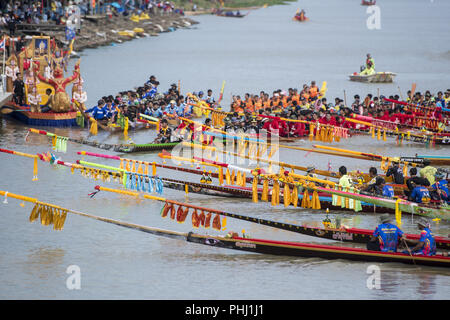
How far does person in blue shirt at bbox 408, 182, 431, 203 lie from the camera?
20391 millimetres

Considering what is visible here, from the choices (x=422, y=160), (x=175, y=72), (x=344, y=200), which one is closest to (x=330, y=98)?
(x=175, y=72)

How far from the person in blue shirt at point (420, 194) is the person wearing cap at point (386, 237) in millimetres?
2654

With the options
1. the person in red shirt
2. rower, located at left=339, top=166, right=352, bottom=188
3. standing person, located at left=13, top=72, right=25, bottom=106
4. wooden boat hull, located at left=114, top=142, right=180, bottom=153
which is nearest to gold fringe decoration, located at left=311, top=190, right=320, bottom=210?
rower, located at left=339, top=166, right=352, bottom=188

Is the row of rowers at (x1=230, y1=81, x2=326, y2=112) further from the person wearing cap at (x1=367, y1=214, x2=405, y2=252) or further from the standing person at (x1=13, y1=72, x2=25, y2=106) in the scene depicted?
the person wearing cap at (x1=367, y1=214, x2=405, y2=252)

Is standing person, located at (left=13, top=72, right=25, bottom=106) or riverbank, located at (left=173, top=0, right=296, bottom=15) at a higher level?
riverbank, located at (left=173, top=0, right=296, bottom=15)

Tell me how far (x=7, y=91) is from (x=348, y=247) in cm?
2169

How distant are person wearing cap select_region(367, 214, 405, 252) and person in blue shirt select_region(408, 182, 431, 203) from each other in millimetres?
2654

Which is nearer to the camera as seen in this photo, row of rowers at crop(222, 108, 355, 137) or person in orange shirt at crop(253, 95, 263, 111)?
row of rowers at crop(222, 108, 355, 137)

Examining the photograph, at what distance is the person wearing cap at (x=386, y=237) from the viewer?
58.9 ft

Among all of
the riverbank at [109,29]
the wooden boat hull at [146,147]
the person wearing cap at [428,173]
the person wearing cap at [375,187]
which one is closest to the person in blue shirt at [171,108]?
the wooden boat hull at [146,147]

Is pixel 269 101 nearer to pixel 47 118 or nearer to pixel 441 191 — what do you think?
pixel 47 118

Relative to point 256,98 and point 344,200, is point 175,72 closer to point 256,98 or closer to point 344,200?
point 256,98

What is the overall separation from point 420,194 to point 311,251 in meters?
3.80

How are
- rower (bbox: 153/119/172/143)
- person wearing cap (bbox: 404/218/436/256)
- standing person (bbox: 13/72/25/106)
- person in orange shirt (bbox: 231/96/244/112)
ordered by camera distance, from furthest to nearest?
standing person (bbox: 13/72/25/106)
person in orange shirt (bbox: 231/96/244/112)
rower (bbox: 153/119/172/143)
person wearing cap (bbox: 404/218/436/256)
